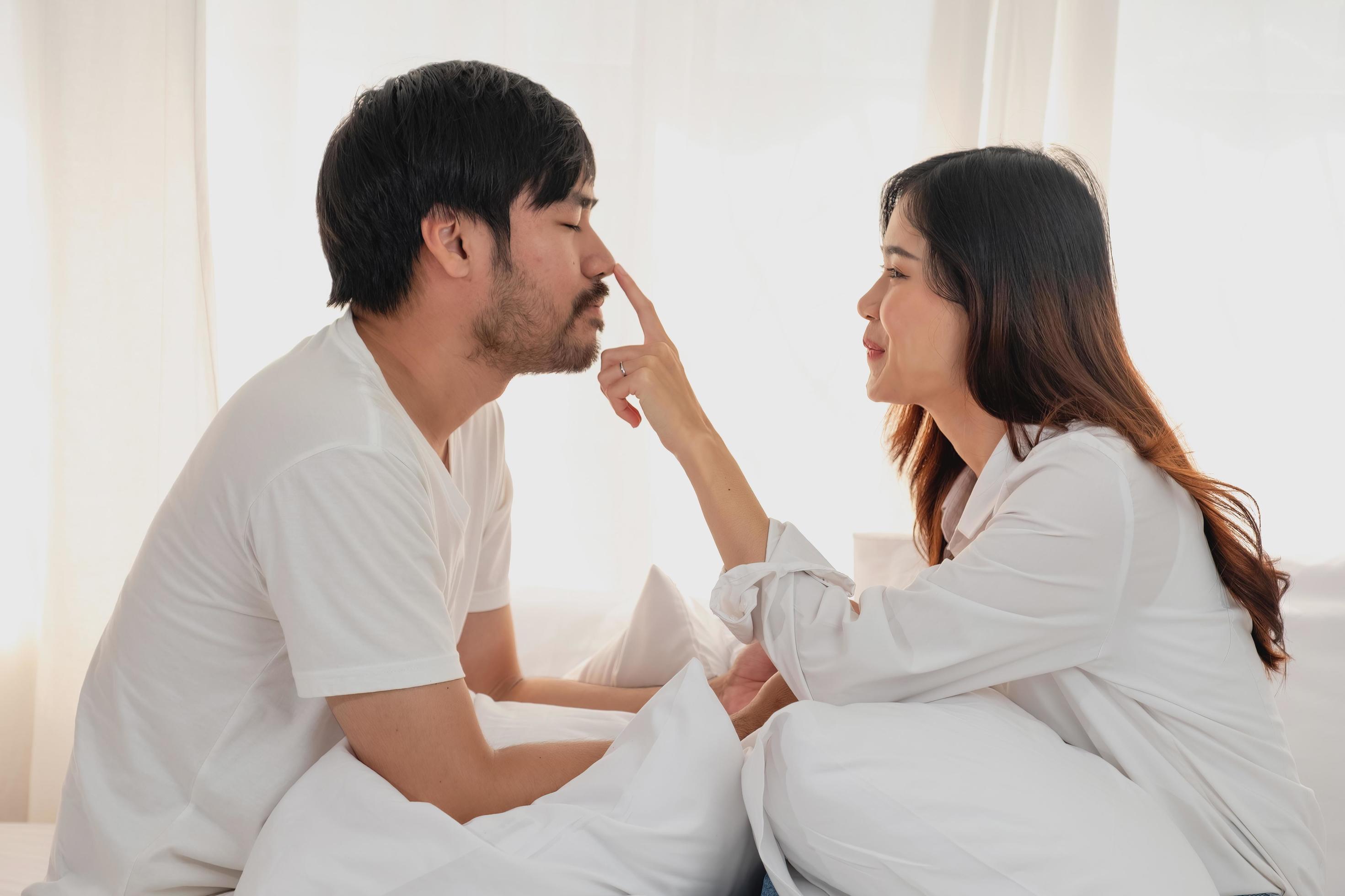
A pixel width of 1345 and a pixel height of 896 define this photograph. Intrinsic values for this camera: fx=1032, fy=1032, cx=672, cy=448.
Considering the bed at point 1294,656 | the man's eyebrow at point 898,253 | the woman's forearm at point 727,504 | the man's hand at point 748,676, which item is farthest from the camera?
the man's hand at point 748,676

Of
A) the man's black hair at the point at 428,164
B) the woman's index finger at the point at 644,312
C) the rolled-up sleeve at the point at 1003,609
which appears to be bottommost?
the rolled-up sleeve at the point at 1003,609

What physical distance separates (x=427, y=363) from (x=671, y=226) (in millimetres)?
1136

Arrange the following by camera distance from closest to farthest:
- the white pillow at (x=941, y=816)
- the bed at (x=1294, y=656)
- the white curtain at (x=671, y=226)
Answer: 1. the white pillow at (x=941, y=816)
2. the bed at (x=1294, y=656)
3. the white curtain at (x=671, y=226)

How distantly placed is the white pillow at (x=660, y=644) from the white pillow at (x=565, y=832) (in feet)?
1.99

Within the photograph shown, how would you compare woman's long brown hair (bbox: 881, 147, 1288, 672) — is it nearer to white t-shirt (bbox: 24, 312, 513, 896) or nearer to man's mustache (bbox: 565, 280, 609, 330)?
man's mustache (bbox: 565, 280, 609, 330)

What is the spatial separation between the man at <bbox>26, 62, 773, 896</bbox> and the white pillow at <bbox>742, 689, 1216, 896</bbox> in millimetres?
289

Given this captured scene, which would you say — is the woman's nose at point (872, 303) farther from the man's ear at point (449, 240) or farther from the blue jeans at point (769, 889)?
the blue jeans at point (769, 889)

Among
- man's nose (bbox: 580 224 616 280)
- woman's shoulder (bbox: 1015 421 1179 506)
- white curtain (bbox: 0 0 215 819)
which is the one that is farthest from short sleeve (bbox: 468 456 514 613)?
A: white curtain (bbox: 0 0 215 819)

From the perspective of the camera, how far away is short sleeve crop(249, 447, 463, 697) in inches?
Result: 44.6

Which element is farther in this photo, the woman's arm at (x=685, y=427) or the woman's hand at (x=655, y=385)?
the woman's hand at (x=655, y=385)

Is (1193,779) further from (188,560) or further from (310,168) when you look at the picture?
(310,168)

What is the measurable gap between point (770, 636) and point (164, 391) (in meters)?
1.78

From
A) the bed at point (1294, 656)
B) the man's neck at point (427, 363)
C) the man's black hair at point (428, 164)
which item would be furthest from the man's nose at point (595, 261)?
the bed at point (1294, 656)

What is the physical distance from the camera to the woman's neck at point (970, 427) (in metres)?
1.50
